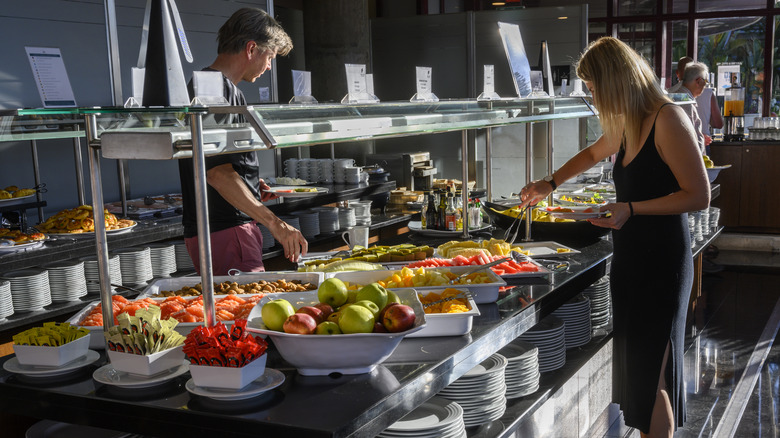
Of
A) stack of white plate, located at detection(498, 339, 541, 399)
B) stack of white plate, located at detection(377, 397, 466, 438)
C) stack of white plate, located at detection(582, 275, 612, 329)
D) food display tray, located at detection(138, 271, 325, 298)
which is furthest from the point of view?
stack of white plate, located at detection(582, 275, 612, 329)

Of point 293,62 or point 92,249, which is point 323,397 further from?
Answer: point 293,62

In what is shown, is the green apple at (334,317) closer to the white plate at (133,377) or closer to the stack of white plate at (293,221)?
the white plate at (133,377)

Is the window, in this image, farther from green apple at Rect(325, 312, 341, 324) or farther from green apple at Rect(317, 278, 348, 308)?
green apple at Rect(325, 312, 341, 324)

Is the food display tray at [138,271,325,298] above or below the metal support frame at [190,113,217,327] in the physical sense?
below

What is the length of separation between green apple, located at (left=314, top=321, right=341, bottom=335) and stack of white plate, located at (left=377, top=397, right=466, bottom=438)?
0.53 m

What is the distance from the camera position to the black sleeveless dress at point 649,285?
286cm

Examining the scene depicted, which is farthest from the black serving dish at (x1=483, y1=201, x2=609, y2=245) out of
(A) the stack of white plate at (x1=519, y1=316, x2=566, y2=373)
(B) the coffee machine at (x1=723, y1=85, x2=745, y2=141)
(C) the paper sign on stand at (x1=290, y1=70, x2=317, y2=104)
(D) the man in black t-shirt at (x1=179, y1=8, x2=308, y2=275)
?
(B) the coffee machine at (x1=723, y1=85, x2=745, y2=141)

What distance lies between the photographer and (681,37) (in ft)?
42.3

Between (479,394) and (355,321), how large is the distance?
Answer: 0.82m

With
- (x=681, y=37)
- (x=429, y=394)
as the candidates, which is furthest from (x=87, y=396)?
(x=681, y=37)

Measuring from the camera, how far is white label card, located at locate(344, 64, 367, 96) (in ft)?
11.1

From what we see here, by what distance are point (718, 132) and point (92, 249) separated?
33.2 ft

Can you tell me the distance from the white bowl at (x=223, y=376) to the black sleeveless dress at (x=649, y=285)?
5.43 ft

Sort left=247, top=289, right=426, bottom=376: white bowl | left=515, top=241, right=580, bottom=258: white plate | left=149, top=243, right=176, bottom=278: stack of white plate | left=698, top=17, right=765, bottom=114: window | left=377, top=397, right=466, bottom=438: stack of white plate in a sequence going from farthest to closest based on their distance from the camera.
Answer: left=698, top=17, right=765, bottom=114: window, left=149, top=243, right=176, bottom=278: stack of white plate, left=515, top=241, right=580, bottom=258: white plate, left=377, top=397, right=466, bottom=438: stack of white plate, left=247, top=289, right=426, bottom=376: white bowl
